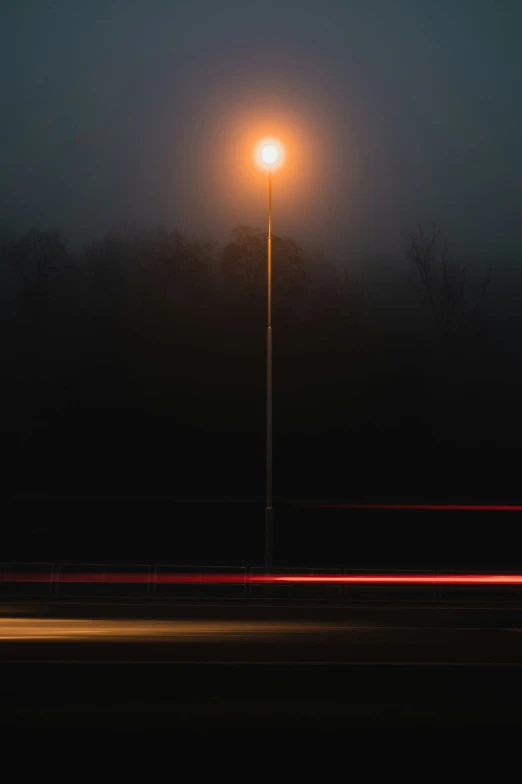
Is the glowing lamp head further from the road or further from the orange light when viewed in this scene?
the road

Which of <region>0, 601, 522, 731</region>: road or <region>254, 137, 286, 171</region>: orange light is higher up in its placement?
<region>254, 137, 286, 171</region>: orange light

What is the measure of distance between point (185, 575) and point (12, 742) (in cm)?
1820

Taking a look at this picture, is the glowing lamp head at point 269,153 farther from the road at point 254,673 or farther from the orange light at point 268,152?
the road at point 254,673

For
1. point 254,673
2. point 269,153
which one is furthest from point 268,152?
point 254,673

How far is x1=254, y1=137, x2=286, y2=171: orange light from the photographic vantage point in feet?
73.4

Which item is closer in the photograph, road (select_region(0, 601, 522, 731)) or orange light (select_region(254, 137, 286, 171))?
road (select_region(0, 601, 522, 731))

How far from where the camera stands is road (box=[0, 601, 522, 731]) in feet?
23.4

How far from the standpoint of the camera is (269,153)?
22.5 m

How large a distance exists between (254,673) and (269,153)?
16801 millimetres

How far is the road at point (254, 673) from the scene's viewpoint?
23.4 feet

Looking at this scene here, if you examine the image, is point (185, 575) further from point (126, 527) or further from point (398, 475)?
point (398, 475)

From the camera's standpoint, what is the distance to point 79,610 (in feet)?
52.7

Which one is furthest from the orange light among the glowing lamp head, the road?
the road

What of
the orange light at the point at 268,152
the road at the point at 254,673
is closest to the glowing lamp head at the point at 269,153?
the orange light at the point at 268,152
